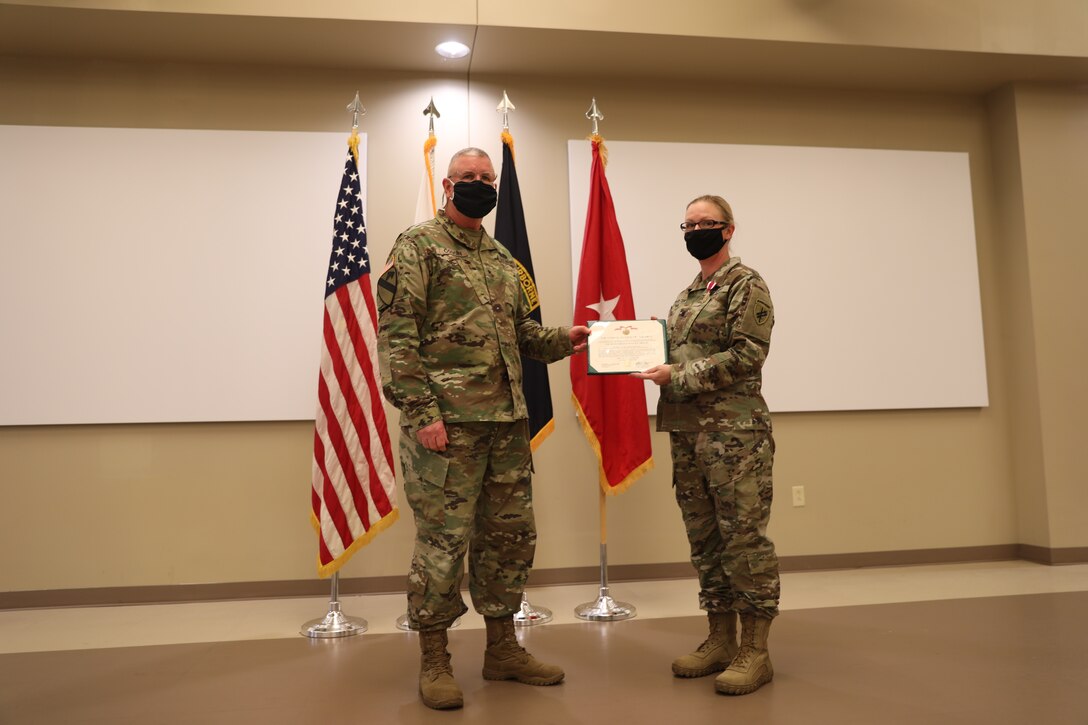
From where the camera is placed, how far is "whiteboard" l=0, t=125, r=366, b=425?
3584mm

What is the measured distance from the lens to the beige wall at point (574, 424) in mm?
3609

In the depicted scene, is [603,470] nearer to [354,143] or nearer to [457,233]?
[457,233]

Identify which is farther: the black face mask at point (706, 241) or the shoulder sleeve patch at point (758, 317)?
the black face mask at point (706, 241)

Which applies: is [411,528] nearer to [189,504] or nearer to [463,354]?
[189,504]

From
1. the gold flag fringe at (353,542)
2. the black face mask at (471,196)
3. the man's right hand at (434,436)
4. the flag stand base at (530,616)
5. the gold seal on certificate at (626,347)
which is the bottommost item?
the flag stand base at (530,616)

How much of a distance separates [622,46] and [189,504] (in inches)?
123

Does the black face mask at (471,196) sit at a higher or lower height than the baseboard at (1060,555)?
higher

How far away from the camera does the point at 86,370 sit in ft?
11.8

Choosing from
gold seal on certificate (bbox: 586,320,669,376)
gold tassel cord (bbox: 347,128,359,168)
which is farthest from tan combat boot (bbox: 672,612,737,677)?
gold tassel cord (bbox: 347,128,359,168)

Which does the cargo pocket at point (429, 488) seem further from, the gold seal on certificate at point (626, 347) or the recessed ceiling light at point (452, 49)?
the recessed ceiling light at point (452, 49)

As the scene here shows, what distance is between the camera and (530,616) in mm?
3107

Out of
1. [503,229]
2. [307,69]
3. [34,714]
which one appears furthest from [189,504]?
[307,69]

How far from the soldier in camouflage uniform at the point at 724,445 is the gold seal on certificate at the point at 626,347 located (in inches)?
2.8

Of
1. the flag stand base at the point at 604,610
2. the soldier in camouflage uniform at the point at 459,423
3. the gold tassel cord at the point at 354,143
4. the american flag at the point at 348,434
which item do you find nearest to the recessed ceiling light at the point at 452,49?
the gold tassel cord at the point at 354,143
